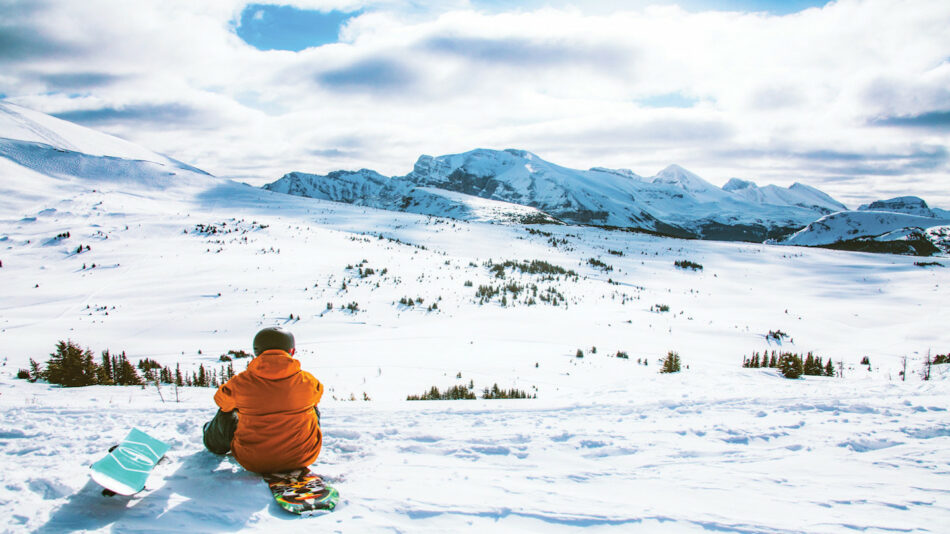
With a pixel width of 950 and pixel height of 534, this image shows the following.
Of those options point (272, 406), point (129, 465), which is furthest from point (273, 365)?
point (129, 465)

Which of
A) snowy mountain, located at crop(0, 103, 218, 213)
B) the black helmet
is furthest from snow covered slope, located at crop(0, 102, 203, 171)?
the black helmet

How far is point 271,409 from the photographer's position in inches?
141

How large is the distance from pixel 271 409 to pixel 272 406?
0.03m

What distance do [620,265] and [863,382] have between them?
65.0 ft

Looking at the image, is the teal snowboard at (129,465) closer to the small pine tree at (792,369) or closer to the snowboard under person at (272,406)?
the snowboard under person at (272,406)

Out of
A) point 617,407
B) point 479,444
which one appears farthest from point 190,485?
point 617,407

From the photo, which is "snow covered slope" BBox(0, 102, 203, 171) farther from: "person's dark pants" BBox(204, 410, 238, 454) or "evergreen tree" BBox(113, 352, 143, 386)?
"person's dark pants" BBox(204, 410, 238, 454)

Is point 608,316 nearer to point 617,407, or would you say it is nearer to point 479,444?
point 617,407

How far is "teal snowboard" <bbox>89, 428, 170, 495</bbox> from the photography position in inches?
117

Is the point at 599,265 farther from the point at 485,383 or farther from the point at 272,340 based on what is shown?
the point at 272,340

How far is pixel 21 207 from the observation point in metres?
28.1

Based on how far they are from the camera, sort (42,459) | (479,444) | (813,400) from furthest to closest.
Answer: (813,400) < (479,444) < (42,459)

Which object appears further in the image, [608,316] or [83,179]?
[83,179]

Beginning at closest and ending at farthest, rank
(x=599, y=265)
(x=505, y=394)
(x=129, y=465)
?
1. (x=129, y=465)
2. (x=505, y=394)
3. (x=599, y=265)
